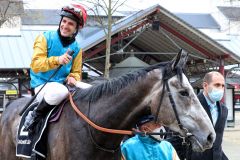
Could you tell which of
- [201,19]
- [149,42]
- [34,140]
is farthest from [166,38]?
[201,19]

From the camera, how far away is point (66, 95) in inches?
201

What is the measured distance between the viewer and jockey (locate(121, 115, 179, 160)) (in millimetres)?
4484

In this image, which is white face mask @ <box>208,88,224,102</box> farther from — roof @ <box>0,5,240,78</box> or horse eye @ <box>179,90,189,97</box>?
roof @ <box>0,5,240,78</box>

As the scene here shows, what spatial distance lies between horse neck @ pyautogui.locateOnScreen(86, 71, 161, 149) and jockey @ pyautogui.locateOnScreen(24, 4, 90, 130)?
570 millimetres

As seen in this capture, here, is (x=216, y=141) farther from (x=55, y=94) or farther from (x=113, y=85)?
(x=55, y=94)

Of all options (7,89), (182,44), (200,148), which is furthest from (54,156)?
(7,89)

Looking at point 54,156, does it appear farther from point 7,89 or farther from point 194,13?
point 194,13

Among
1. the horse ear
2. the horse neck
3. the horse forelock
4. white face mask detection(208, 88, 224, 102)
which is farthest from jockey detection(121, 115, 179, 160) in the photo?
white face mask detection(208, 88, 224, 102)

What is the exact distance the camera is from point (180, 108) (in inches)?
164

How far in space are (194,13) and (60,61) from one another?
82519 mm

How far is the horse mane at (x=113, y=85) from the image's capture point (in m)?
4.48

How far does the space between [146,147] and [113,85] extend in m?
0.69

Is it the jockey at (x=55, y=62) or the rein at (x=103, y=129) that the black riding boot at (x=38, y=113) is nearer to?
the jockey at (x=55, y=62)

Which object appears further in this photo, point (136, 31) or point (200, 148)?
point (136, 31)
